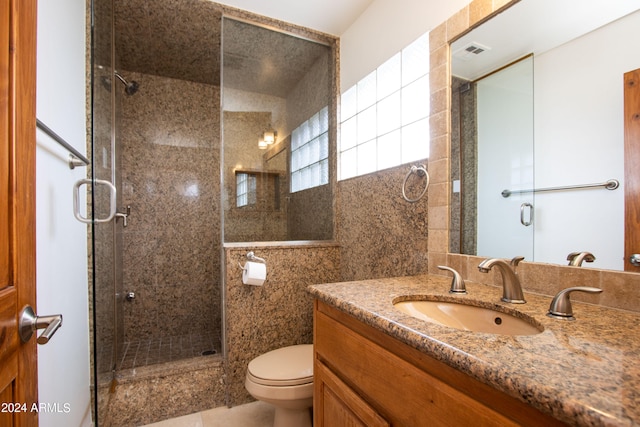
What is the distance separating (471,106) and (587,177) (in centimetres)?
56

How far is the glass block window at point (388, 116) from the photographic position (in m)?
1.49

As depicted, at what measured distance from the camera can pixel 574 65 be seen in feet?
3.02

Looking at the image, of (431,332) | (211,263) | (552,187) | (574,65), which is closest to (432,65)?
(574,65)

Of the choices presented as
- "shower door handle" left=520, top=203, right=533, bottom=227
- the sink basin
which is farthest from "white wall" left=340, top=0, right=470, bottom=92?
the sink basin

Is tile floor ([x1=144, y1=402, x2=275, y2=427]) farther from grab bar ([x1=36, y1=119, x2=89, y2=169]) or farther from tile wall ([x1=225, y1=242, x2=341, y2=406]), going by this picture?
grab bar ([x1=36, y1=119, x2=89, y2=169])

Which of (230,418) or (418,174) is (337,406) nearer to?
(418,174)

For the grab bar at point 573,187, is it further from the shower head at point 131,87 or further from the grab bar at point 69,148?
the shower head at point 131,87

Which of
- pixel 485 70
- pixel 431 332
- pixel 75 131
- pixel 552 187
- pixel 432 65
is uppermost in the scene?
pixel 432 65

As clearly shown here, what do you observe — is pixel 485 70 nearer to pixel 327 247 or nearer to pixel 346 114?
pixel 346 114

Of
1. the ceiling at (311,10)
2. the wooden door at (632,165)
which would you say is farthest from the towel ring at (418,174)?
the ceiling at (311,10)

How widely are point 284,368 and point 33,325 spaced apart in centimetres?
116

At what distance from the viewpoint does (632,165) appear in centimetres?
78

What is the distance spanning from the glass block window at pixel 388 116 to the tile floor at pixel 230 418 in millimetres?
1656

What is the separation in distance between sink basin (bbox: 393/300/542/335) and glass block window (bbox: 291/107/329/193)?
1.37m
